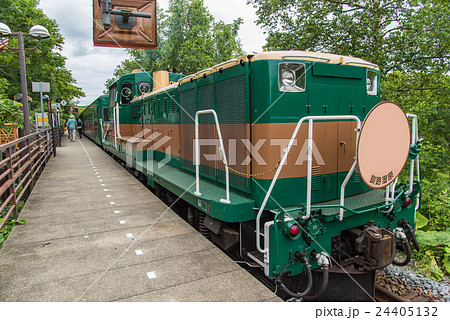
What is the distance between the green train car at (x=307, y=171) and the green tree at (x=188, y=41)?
55.6 feet

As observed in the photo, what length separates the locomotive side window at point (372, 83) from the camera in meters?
4.05

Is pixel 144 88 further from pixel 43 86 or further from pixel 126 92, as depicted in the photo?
pixel 43 86

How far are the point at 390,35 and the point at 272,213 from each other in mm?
7781

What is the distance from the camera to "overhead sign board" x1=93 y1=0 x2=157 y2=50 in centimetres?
455

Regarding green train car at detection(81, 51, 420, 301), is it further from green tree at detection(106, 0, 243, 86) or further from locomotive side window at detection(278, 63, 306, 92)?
green tree at detection(106, 0, 243, 86)

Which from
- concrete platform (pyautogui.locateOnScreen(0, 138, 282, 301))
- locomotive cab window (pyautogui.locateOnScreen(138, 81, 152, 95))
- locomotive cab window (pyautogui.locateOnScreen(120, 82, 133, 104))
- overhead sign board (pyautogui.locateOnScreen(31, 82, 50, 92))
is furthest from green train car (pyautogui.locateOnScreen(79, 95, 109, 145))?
concrete platform (pyautogui.locateOnScreen(0, 138, 282, 301))

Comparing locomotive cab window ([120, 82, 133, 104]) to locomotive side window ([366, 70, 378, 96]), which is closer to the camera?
locomotive side window ([366, 70, 378, 96])

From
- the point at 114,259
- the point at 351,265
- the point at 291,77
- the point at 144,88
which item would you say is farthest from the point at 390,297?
the point at 144,88

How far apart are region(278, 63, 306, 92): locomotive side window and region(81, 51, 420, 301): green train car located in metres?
0.01

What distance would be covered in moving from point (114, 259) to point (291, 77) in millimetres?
2842

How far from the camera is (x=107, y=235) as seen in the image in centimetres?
417

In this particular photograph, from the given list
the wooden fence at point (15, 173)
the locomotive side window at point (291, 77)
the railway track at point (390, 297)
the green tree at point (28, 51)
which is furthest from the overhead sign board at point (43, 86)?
the railway track at point (390, 297)

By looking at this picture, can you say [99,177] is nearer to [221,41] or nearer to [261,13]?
[261,13]

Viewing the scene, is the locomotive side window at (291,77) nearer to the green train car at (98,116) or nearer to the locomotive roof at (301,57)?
the locomotive roof at (301,57)
